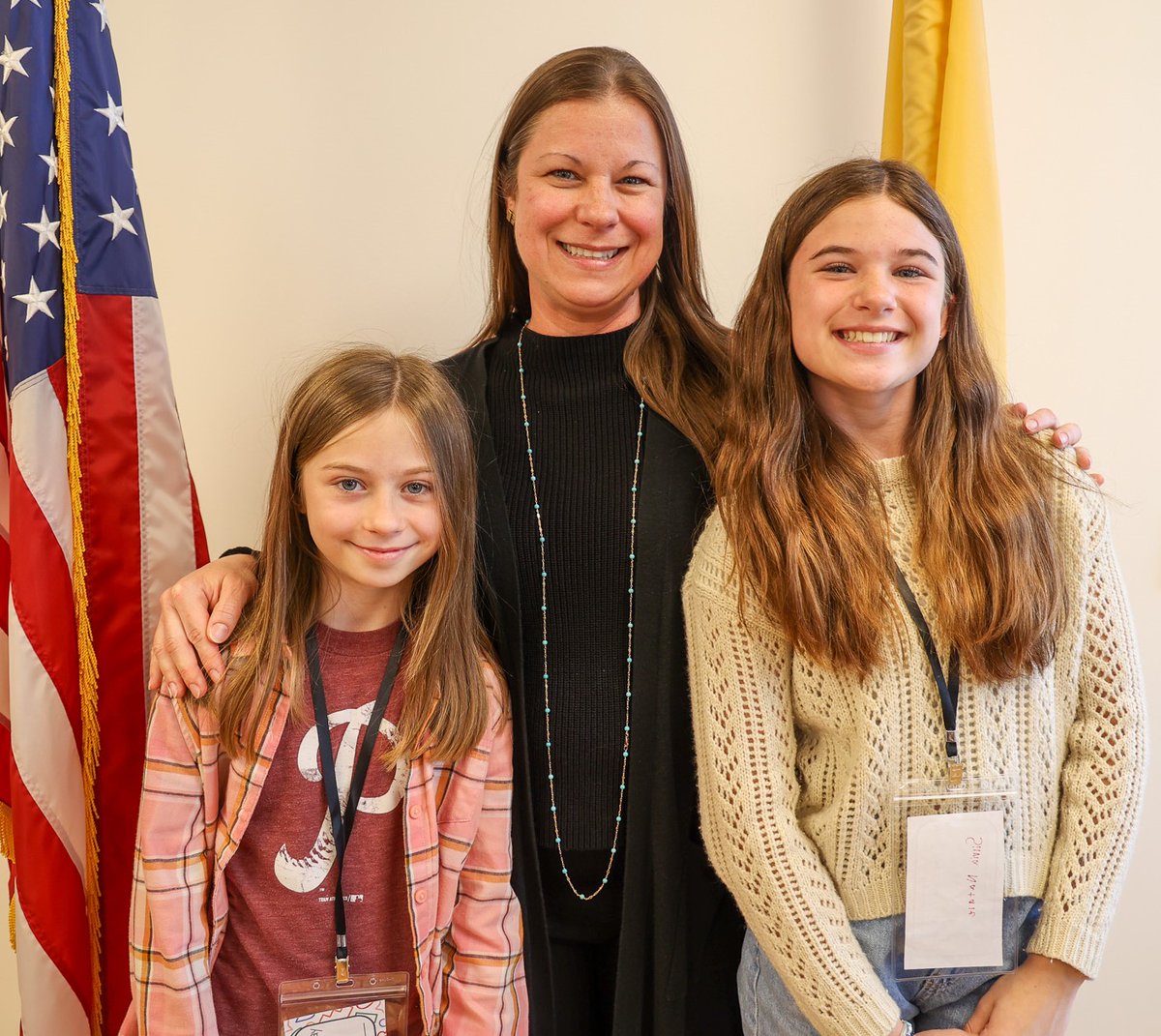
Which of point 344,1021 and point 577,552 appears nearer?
point 344,1021

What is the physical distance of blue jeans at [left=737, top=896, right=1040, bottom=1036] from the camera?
1431 millimetres

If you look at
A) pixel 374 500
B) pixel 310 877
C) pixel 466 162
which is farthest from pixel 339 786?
pixel 466 162

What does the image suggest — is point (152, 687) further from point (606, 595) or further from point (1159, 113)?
point (1159, 113)

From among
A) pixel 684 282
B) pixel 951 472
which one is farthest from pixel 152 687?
pixel 951 472

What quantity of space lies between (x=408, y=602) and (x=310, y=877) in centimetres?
43

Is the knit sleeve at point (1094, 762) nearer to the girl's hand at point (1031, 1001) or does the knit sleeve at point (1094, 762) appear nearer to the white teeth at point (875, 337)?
the girl's hand at point (1031, 1001)

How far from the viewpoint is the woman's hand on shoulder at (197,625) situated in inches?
57.2

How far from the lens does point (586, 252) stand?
1687mm

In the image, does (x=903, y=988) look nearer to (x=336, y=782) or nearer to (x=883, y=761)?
(x=883, y=761)

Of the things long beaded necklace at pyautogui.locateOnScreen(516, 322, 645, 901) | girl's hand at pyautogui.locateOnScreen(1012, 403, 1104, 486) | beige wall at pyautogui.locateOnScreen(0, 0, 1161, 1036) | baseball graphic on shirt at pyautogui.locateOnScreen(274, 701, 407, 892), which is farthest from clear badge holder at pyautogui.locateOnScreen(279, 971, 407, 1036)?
girl's hand at pyautogui.locateOnScreen(1012, 403, 1104, 486)

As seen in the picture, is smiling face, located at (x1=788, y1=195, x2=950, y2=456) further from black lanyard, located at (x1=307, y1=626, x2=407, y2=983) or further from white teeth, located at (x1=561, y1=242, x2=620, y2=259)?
black lanyard, located at (x1=307, y1=626, x2=407, y2=983)

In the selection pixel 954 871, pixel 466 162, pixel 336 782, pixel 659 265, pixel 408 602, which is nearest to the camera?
pixel 954 871

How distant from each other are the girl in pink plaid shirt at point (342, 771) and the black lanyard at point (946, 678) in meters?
0.64

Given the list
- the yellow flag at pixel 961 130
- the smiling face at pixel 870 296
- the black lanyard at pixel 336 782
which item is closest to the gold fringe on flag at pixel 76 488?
the black lanyard at pixel 336 782
